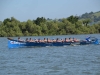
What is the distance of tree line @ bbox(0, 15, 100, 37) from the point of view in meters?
95.1

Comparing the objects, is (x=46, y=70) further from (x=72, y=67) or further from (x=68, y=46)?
(x=68, y=46)

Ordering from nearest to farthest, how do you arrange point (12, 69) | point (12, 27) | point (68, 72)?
point (68, 72), point (12, 69), point (12, 27)

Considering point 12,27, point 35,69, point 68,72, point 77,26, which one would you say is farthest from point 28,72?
point 77,26

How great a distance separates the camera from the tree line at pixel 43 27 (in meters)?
95.1

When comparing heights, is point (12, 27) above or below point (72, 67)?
above

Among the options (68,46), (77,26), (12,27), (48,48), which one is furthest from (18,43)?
(77,26)

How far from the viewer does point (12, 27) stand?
9581 centimetres

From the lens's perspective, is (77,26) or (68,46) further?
(77,26)

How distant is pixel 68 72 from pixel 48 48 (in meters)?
21.7

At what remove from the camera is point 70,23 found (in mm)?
100500

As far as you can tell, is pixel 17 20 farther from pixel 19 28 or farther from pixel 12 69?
pixel 12 69

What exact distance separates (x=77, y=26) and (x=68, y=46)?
56.6m

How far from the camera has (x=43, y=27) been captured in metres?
97.8

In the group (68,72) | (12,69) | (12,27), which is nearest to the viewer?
(68,72)
